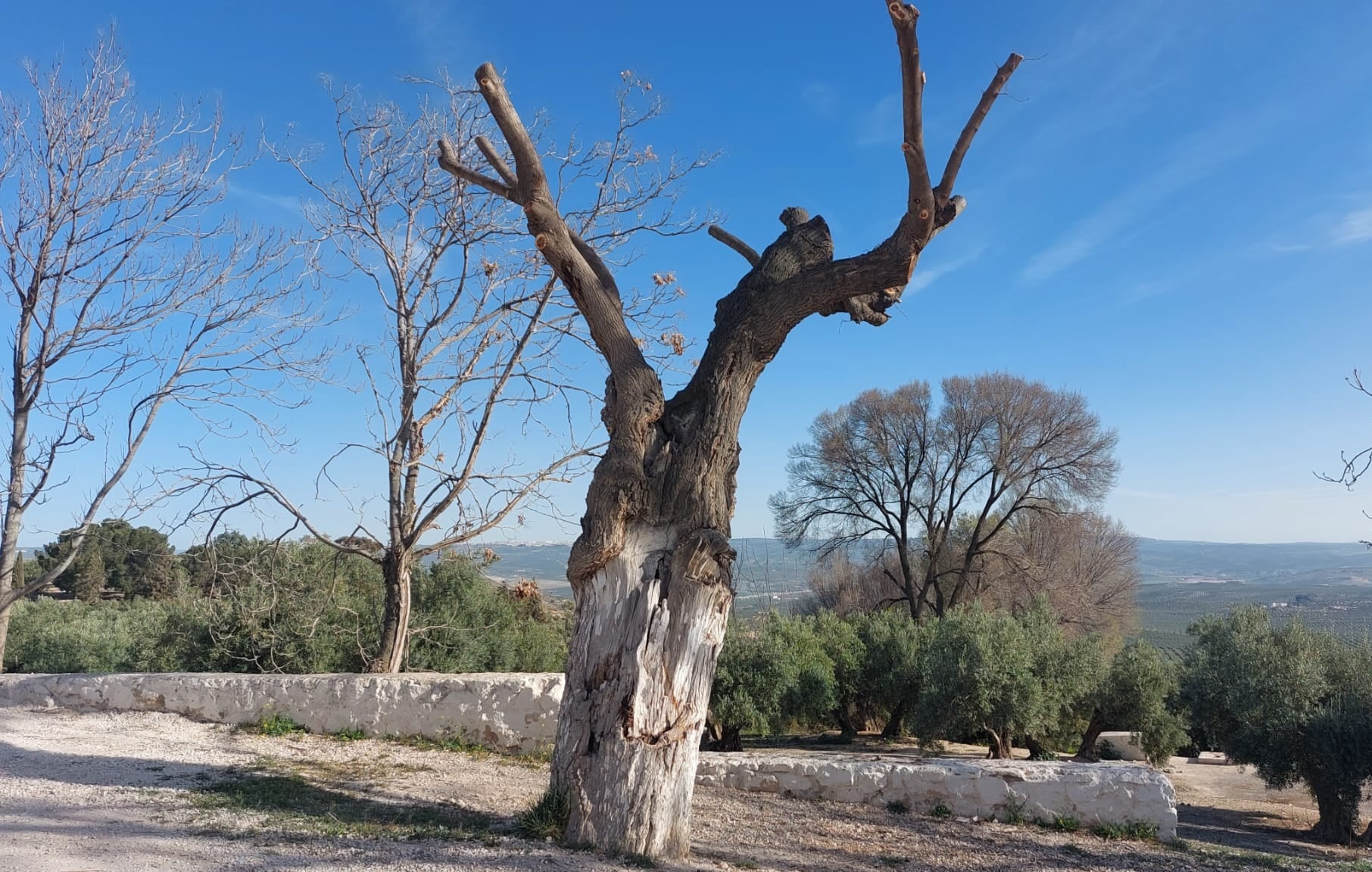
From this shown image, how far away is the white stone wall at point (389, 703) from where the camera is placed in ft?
24.8

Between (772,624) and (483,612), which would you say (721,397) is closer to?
(483,612)

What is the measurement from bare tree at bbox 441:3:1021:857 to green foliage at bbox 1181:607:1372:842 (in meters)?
9.74

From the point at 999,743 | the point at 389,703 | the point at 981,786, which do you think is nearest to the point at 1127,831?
the point at 981,786

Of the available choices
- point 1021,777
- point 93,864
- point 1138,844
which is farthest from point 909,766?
point 93,864

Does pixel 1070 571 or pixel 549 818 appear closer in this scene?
pixel 549 818

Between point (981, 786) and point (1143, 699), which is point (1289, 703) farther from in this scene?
point (981, 786)

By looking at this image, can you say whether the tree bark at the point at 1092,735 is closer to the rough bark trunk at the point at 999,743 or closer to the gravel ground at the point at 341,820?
the rough bark trunk at the point at 999,743

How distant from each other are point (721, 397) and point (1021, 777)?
3741 mm

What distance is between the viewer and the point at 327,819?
4.87m

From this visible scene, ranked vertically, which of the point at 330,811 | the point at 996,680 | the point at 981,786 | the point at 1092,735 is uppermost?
the point at 330,811

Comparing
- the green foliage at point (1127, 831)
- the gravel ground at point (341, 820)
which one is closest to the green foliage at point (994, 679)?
the gravel ground at point (341, 820)

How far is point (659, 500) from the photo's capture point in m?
5.02

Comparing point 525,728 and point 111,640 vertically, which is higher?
point 525,728

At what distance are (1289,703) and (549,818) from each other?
36.5ft
